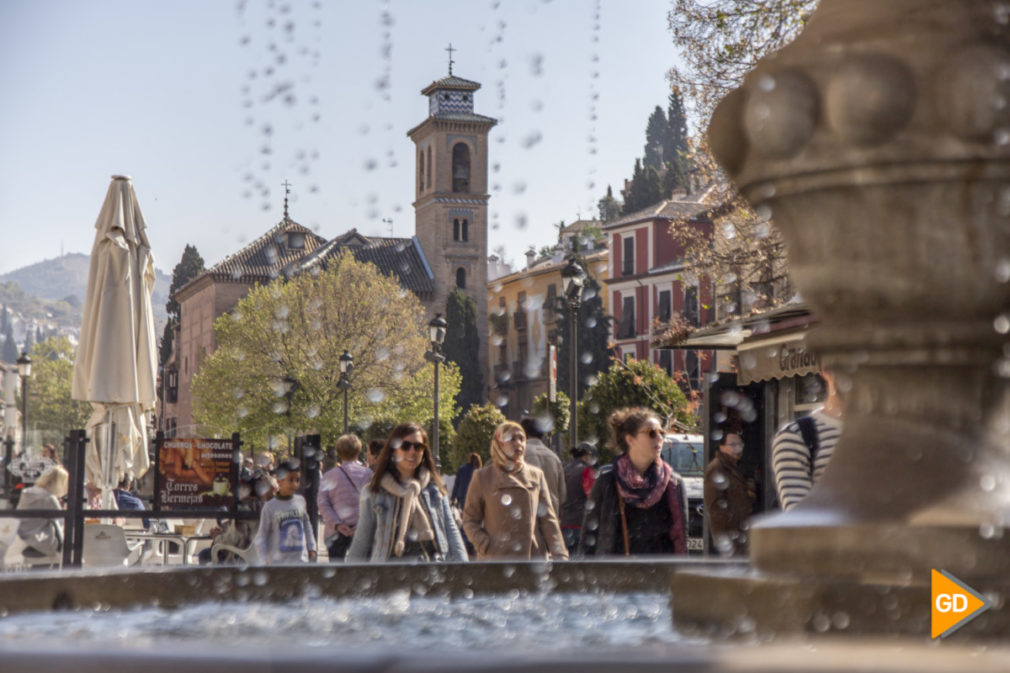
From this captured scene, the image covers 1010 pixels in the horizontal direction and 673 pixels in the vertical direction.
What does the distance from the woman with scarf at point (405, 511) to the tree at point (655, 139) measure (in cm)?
12324

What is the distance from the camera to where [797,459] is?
356cm

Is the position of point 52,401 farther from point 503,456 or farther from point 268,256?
point 503,456

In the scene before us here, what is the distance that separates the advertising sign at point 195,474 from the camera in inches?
421

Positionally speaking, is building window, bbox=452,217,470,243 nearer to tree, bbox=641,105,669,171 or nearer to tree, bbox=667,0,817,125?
tree, bbox=641,105,669,171

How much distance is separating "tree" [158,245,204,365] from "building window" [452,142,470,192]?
2049cm

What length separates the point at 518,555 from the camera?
7.05m

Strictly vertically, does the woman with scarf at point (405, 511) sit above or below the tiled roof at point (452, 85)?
below

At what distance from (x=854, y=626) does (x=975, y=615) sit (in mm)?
160

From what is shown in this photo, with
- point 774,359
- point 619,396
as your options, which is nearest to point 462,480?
point 774,359

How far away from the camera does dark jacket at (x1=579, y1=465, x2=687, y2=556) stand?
6801 mm

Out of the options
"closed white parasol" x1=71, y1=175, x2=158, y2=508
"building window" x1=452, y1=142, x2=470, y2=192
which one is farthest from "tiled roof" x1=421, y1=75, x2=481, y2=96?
"closed white parasol" x1=71, y1=175, x2=158, y2=508

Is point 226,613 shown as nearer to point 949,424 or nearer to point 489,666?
point 949,424

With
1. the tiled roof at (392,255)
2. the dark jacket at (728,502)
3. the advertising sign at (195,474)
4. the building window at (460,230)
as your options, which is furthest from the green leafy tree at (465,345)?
the dark jacket at (728,502)

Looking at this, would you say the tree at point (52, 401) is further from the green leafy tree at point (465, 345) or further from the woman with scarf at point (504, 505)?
the woman with scarf at point (504, 505)
